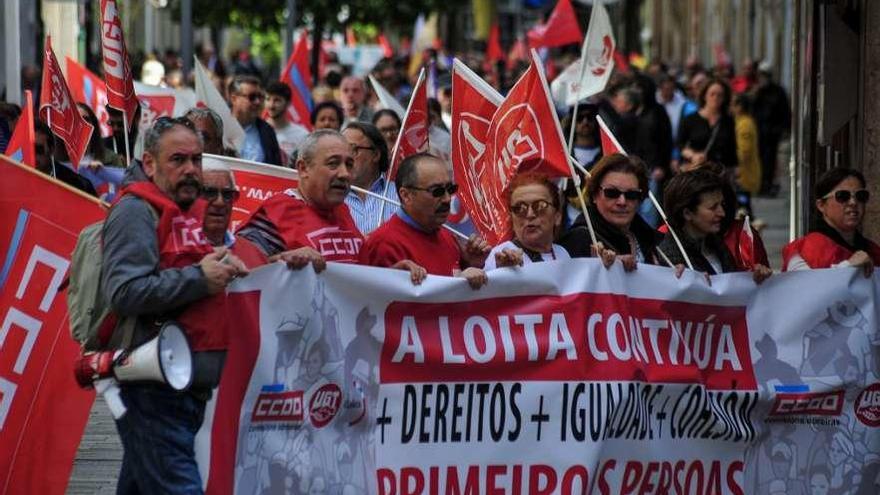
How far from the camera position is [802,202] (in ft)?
47.5

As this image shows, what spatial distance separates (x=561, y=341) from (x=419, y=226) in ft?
2.34

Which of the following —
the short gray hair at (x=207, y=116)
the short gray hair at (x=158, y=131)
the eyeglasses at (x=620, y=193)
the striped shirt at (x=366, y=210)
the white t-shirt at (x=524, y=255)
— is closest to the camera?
the short gray hair at (x=158, y=131)

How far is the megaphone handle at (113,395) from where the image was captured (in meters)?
6.61

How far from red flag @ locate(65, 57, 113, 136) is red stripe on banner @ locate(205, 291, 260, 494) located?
8.32m

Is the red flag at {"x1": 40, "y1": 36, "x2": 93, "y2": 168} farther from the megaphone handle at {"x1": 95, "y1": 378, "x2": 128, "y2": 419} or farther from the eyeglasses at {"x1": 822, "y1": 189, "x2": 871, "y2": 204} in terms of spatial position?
the megaphone handle at {"x1": 95, "y1": 378, "x2": 128, "y2": 419}

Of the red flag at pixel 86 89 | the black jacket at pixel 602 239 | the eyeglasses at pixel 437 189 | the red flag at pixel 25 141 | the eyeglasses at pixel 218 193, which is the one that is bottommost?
the eyeglasses at pixel 218 193

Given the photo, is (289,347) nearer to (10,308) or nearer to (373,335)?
(373,335)

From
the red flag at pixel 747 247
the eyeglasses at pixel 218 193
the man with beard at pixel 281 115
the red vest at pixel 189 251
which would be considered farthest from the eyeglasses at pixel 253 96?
the red vest at pixel 189 251

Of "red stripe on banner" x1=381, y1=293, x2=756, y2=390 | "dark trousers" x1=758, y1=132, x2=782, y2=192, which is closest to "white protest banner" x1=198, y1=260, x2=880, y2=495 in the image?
"red stripe on banner" x1=381, y1=293, x2=756, y2=390

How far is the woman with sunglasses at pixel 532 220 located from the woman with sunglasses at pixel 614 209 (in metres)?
0.40

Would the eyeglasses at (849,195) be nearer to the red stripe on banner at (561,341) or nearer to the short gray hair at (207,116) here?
the red stripe on banner at (561,341)

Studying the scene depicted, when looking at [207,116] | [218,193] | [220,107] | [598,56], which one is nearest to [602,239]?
[218,193]

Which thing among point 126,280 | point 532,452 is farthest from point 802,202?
point 126,280

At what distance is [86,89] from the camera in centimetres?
1583
